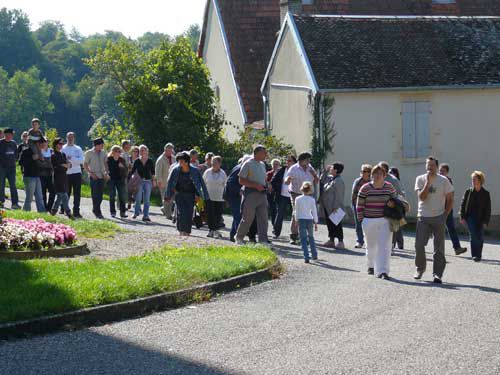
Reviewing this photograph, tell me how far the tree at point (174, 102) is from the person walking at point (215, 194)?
1285cm

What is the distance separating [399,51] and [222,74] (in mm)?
11890

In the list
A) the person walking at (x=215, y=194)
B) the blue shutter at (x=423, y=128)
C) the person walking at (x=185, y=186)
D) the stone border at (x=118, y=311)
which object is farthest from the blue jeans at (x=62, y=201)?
the blue shutter at (x=423, y=128)

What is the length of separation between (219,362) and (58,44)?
6527 inches

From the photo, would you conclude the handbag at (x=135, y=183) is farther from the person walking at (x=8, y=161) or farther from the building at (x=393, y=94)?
the building at (x=393, y=94)

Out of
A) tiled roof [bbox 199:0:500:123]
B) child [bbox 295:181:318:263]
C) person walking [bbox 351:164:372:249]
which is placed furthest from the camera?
tiled roof [bbox 199:0:500:123]

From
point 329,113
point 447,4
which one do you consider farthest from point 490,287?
point 447,4

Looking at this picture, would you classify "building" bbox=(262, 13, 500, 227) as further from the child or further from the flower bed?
the flower bed

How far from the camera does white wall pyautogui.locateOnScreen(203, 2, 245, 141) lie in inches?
1677

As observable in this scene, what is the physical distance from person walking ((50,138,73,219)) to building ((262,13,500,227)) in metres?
11.3

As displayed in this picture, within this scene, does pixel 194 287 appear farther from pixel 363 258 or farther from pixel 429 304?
pixel 363 258

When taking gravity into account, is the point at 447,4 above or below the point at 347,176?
above

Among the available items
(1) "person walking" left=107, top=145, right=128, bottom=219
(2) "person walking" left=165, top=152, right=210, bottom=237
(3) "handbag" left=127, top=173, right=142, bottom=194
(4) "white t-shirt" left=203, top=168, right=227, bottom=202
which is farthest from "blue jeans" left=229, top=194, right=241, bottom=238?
(3) "handbag" left=127, top=173, right=142, bottom=194

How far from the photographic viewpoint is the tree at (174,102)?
114ft

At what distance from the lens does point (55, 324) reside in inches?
412
